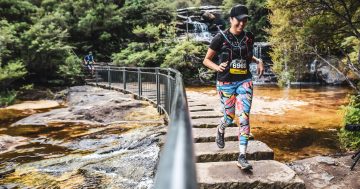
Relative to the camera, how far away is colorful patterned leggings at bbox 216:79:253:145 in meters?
3.87

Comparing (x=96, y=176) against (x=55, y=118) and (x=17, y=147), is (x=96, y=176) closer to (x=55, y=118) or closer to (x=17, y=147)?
(x=17, y=147)

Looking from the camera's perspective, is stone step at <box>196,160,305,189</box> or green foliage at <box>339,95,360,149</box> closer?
stone step at <box>196,160,305,189</box>

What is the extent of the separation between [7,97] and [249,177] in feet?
52.5

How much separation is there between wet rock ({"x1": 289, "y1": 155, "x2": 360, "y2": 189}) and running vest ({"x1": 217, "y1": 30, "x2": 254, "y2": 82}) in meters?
1.84

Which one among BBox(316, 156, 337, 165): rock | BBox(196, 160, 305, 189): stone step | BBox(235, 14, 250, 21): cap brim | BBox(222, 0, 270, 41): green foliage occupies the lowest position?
BBox(316, 156, 337, 165): rock

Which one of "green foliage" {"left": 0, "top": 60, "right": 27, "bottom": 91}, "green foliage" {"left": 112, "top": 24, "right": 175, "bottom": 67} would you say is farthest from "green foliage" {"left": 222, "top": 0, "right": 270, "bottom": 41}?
"green foliage" {"left": 0, "top": 60, "right": 27, "bottom": 91}

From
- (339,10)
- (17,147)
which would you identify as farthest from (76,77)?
(339,10)

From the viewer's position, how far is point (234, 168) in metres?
4.10

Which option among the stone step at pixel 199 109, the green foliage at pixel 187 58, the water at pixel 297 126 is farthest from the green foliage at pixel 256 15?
the stone step at pixel 199 109

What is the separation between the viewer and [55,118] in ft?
35.4

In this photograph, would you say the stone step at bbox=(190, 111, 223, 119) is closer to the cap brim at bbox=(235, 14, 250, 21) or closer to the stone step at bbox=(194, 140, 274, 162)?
the stone step at bbox=(194, 140, 274, 162)

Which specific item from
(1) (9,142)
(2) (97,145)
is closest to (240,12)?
(2) (97,145)

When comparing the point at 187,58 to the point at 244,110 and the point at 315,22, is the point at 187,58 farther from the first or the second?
the point at 244,110

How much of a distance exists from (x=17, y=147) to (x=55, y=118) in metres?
2.86
